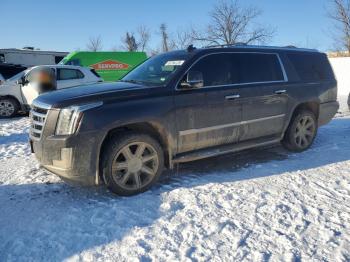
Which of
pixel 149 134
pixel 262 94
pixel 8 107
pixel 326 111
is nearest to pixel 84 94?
pixel 149 134

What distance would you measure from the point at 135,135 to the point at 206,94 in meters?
1.21

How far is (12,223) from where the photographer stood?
12.3 feet

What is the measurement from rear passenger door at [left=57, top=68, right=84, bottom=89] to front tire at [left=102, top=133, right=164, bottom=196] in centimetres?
790

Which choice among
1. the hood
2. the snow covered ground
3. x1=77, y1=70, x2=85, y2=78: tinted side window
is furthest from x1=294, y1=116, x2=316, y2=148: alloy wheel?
x1=77, y1=70, x2=85, y2=78: tinted side window

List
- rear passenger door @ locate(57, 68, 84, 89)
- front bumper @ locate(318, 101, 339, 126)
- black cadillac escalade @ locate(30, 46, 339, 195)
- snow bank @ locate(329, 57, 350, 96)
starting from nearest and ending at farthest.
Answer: black cadillac escalade @ locate(30, 46, 339, 195)
front bumper @ locate(318, 101, 339, 126)
rear passenger door @ locate(57, 68, 84, 89)
snow bank @ locate(329, 57, 350, 96)

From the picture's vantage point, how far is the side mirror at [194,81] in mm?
4656

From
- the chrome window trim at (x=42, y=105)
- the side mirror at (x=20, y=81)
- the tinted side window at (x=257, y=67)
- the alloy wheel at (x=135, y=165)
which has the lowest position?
the alloy wheel at (x=135, y=165)

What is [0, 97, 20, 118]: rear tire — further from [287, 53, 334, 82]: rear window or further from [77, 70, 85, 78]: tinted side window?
[287, 53, 334, 82]: rear window

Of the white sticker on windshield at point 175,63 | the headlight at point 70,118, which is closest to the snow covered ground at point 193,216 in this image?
→ the headlight at point 70,118

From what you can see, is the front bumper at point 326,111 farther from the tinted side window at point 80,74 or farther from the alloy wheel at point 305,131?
the tinted side window at point 80,74

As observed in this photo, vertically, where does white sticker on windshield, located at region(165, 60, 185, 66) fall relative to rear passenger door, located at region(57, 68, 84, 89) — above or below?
above

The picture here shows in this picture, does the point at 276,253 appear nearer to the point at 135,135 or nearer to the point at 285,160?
the point at 135,135

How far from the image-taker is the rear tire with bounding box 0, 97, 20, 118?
1153 centimetres

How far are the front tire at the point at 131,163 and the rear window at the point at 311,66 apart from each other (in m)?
3.23
